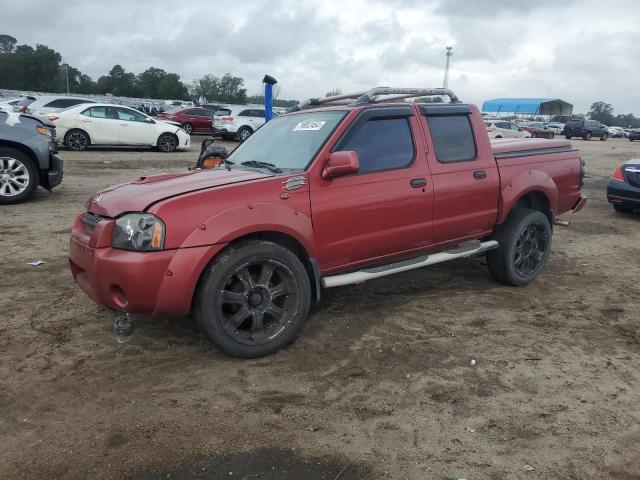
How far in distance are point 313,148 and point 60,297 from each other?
8.66 ft

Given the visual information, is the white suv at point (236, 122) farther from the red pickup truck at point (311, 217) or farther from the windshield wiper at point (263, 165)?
the windshield wiper at point (263, 165)

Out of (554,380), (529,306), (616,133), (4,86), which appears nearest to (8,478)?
(554,380)

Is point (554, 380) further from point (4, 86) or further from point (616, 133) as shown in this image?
point (4, 86)

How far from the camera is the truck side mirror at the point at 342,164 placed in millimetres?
3820

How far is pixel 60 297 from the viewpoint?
4746mm

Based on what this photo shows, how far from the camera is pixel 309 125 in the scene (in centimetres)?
445

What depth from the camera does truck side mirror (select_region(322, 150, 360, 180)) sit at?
3820 millimetres

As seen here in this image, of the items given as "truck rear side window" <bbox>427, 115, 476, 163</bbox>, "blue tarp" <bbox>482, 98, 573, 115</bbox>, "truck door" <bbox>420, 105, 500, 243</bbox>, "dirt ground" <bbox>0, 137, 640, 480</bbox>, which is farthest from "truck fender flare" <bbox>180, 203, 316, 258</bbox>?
"blue tarp" <bbox>482, 98, 573, 115</bbox>

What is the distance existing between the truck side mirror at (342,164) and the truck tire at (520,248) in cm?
208

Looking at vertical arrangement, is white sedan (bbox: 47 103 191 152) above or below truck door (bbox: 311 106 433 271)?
above

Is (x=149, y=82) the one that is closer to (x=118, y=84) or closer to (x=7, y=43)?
(x=118, y=84)

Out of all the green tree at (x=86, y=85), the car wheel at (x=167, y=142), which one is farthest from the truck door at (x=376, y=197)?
the green tree at (x=86, y=85)

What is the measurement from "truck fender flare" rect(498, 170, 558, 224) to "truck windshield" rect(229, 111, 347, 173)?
188cm

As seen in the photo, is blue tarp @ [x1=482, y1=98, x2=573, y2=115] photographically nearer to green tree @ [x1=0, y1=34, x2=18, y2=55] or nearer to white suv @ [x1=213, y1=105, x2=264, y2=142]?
white suv @ [x1=213, y1=105, x2=264, y2=142]
